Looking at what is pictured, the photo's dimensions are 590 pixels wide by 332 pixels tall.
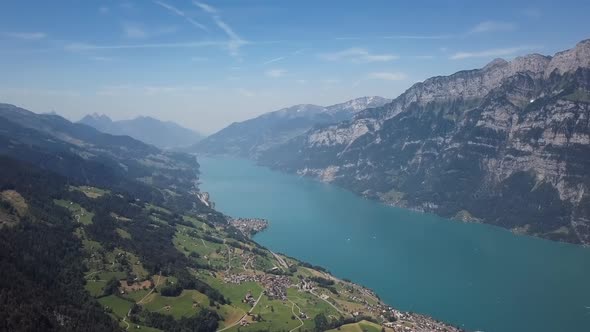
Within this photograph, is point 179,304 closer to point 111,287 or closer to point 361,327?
point 111,287

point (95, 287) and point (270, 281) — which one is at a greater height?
point (95, 287)

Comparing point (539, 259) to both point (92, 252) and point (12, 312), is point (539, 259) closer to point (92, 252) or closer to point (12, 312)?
point (92, 252)

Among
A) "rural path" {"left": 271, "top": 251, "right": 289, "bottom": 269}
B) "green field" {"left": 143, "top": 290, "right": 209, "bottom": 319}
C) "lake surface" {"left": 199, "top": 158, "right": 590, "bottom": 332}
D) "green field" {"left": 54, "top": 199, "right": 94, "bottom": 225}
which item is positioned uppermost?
"green field" {"left": 54, "top": 199, "right": 94, "bottom": 225}

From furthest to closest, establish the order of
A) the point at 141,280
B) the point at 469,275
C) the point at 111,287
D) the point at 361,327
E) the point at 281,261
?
the point at 469,275 < the point at 281,261 < the point at 141,280 < the point at 111,287 < the point at 361,327

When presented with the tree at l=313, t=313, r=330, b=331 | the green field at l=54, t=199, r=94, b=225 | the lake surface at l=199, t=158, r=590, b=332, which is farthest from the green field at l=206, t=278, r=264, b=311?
the green field at l=54, t=199, r=94, b=225

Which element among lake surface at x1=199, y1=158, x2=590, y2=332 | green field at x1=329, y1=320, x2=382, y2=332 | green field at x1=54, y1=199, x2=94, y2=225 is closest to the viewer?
green field at x1=329, y1=320, x2=382, y2=332

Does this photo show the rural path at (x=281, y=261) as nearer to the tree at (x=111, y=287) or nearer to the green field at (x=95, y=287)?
the tree at (x=111, y=287)

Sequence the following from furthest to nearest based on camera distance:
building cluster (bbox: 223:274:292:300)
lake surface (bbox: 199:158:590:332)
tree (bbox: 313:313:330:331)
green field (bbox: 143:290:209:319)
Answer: lake surface (bbox: 199:158:590:332) < building cluster (bbox: 223:274:292:300) < green field (bbox: 143:290:209:319) < tree (bbox: 313:313:330:331)

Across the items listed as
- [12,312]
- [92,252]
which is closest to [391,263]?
[92,252]

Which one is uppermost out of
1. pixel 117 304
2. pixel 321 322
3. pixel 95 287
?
pixel 95 287

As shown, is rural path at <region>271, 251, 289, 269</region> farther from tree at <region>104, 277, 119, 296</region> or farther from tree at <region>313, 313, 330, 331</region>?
tree at <region>104, 277, 119, 296</region>

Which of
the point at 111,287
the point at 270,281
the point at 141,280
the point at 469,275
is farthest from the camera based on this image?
the point at 469,275

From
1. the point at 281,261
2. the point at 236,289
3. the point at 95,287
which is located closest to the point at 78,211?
the point at 95,287
